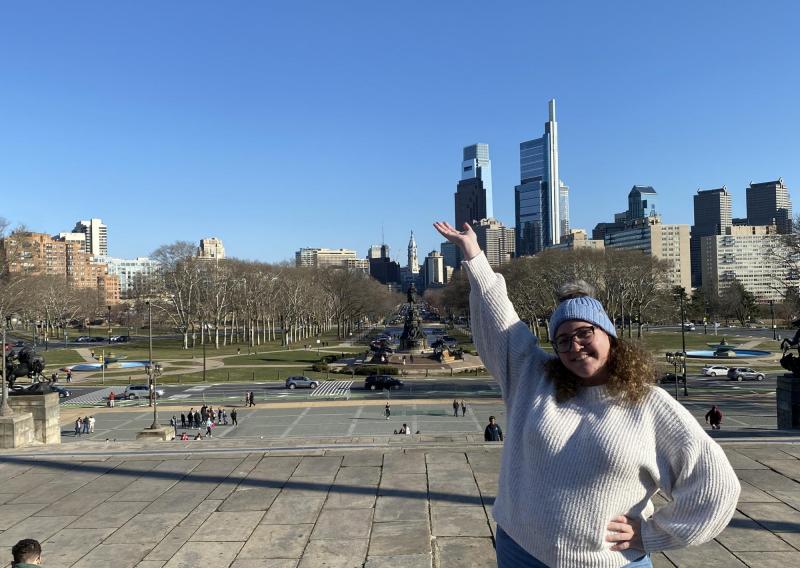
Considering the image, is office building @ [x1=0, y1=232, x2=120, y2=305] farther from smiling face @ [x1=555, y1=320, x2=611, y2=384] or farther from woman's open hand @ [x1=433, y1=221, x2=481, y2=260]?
smiling face @ [x1=555, y1=320, x2=611, y2=384]

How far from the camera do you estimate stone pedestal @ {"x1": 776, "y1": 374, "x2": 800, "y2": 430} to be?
12570 millimetres

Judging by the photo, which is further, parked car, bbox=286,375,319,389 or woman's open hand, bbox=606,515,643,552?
parked car, bbox=286,375,319,389

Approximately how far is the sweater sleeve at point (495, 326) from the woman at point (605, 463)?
20 cm

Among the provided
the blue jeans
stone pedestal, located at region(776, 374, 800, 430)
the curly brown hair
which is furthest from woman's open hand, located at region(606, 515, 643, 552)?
stone pedestal, located at region(776, 374, 800, 430)

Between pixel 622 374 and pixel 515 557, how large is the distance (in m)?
0.94

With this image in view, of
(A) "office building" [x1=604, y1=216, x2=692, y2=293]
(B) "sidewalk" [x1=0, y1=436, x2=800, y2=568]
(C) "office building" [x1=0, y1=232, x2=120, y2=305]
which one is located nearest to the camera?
(B) "sidewalk" [x1=0, y1=436, x2=800, y2=568]

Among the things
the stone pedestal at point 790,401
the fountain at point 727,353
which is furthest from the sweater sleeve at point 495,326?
the fountain at point 727,353

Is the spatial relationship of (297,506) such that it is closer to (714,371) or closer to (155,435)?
(155,435)

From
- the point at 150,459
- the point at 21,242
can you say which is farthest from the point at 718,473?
the point at 21,242

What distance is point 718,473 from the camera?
7.46 feet

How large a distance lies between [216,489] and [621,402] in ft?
A: 22.5

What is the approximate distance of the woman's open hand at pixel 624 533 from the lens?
2.35 metres

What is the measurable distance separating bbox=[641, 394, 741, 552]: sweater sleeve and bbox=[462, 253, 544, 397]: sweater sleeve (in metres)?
0.67

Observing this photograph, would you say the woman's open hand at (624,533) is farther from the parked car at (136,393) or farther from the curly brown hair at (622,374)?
the parked car at (136,393)
